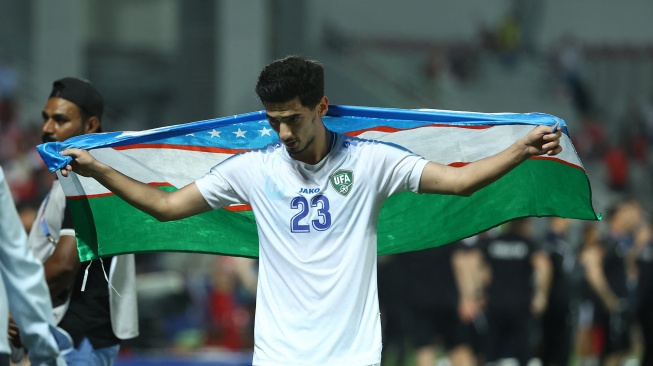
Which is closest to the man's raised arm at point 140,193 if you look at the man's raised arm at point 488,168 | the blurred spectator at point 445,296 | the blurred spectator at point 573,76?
the man's raised arm at point 488,168

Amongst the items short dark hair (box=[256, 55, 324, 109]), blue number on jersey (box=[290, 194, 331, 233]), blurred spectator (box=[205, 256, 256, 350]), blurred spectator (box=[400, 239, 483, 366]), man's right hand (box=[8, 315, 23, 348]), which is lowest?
blurred spectator (box=[205, 256, 256, 350])

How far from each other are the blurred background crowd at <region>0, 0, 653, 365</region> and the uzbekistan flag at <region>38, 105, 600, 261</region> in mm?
3950

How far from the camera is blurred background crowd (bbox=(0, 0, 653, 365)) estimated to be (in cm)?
1436

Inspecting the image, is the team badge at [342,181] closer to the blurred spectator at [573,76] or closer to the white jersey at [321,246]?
the white jersey at [321,246]

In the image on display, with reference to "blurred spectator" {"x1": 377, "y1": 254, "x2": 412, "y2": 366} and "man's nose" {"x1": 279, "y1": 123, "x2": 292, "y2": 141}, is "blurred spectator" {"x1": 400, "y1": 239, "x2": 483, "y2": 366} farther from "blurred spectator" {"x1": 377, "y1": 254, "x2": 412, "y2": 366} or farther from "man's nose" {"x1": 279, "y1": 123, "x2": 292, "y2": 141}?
"man's nose" {"x1": 279, "y1": 123, "x2": 292, "y2": 141}

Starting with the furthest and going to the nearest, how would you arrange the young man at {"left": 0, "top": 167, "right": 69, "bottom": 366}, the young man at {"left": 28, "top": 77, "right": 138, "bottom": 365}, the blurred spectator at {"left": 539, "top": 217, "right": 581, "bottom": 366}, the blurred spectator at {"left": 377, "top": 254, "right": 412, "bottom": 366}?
the blurred spectator at {"left": 539, "top": 217, "right": 581, "bottom": 366}
the blurred spectator at {"left": 377, "top": 254, "right": 412, "bottom": 366}
the young man at {"left": 28, "top": 77, "right": 138, "bottom": 365}
the young man at {"left": 0, "top": 167, "right": 69, "bottom": 366}

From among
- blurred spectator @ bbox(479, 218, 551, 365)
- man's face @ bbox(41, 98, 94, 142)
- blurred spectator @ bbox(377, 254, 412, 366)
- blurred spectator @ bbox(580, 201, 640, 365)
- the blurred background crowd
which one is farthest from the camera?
blurred spectator @ bbox(580, 201, 640, 365)

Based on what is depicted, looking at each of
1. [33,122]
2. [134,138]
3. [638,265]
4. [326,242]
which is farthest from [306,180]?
[33,122]

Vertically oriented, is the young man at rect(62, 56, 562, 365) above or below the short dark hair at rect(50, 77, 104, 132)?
below

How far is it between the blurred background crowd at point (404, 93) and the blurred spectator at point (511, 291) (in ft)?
0.14

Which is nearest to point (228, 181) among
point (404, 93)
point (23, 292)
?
point (23, 292)

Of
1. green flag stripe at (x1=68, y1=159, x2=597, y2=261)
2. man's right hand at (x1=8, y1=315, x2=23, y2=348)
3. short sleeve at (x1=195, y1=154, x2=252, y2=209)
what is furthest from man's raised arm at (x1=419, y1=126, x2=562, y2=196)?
man's right hand at (x1=8, y1=315, x2=23, y2=348)

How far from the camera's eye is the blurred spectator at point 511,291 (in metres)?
13.1

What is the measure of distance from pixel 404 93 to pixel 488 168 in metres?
21.0
